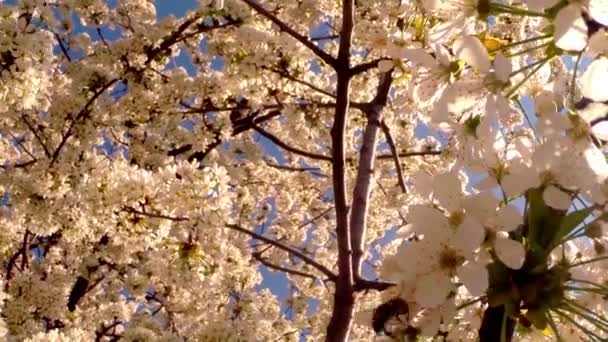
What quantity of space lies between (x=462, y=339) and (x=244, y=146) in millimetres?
6298

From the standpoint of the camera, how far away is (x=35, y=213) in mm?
5512

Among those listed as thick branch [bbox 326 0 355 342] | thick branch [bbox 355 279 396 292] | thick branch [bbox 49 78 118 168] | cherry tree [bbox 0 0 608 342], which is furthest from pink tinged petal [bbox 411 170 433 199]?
thick branch [bbox 49 78 118 168]

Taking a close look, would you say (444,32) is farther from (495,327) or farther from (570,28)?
(495,327)

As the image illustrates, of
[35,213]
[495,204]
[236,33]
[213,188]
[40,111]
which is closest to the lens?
[495,204]

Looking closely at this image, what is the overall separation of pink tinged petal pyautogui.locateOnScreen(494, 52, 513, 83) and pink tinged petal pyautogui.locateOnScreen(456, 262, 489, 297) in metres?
0.31

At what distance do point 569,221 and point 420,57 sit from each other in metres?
0.39

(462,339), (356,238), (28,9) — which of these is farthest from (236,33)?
(462,339)

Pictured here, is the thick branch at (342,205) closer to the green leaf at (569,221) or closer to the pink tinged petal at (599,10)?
the green leaf at (569,221)

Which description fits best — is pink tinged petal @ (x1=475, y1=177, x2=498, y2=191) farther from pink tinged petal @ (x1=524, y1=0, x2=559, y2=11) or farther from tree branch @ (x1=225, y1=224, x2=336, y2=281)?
tree branch @ (x1=225, y1=224, x2=336, y2=281)

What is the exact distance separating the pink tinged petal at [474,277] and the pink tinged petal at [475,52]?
341 mm

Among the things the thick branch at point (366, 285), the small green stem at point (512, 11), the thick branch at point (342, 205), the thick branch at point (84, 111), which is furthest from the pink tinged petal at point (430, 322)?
the thick branch at point (84, 111)

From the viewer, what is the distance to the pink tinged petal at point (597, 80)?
131 cm

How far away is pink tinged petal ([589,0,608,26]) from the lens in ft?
3.99

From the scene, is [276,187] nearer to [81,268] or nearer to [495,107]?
[81,268]
